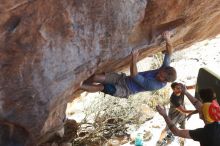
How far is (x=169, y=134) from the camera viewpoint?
948 centimetres

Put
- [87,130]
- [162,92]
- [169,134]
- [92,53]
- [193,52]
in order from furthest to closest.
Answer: [193,52], [162,92], [87,130], [169,134], [92,53]

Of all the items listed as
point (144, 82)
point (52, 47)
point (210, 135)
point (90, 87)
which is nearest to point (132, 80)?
point (144, 82)

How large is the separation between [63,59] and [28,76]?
0.50 metres

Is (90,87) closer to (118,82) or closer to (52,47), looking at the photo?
(118,82)

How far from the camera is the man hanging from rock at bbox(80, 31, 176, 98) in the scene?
6625 millimetres

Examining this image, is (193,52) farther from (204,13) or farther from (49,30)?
(49,30)

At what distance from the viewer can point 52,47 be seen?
5.54 metres

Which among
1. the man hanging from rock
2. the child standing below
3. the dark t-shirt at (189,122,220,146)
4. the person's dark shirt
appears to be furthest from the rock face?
the dark t-shirt at (189,122,220,146)

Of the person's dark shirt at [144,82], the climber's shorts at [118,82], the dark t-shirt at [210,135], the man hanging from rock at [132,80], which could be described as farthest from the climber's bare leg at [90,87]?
the dark t-shirt at [210,135]

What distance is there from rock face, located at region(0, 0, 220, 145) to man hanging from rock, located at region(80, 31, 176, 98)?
18cm

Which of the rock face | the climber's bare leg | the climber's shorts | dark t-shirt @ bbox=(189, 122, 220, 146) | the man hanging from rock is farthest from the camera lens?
the climber's shorts

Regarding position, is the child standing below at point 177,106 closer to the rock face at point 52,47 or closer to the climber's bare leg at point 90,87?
the rock face at point 52,47

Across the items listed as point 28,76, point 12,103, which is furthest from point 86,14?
point 12,103

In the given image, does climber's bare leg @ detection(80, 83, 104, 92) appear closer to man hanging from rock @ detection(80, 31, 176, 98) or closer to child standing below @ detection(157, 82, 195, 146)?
man hanging from rock @ detection(80, 31, 176, 98)
